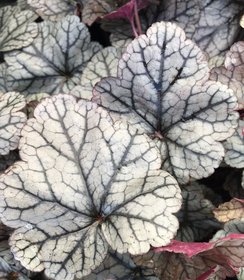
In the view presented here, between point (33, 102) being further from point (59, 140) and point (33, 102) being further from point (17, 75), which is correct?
point (59, 140)

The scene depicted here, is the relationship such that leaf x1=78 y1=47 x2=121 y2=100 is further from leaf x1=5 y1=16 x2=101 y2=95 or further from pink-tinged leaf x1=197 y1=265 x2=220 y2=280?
pink-tinged leaf x1=197 y1=265 x2=220 y2=280

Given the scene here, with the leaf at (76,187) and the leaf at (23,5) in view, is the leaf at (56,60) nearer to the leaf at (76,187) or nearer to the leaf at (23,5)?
the leaf at (23,5)

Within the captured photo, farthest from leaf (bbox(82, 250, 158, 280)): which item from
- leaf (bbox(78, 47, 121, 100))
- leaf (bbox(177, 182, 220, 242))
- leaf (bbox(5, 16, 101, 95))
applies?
leaf (bbox(5, 16, 101, 95))

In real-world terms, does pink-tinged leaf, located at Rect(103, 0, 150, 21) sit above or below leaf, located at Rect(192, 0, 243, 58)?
below

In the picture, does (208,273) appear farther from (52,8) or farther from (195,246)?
(52,8)

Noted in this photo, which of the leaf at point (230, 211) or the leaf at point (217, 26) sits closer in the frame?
the leaf at point (230, 211)

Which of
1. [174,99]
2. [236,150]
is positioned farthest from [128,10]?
[236,150]

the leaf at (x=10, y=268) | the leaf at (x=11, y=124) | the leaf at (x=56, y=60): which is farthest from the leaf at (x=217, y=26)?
the leaf at (x=10, y=268)
